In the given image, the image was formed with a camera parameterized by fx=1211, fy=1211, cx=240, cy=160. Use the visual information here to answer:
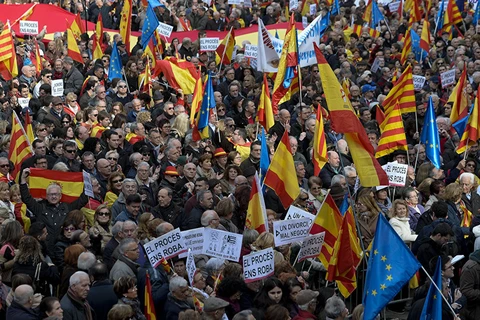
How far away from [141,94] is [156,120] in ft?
5.49

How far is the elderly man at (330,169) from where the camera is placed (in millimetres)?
17453

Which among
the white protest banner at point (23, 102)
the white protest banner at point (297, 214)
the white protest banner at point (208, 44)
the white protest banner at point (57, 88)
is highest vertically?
the white protest banner at point (297, 214)

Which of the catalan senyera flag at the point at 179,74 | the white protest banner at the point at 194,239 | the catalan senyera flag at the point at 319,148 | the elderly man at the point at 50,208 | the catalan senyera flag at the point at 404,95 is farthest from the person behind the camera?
the catalan senyera flag at the point at 179,74

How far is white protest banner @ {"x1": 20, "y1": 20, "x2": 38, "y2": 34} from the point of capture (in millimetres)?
24859

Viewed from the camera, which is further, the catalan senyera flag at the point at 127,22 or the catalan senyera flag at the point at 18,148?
the catalan senyera flag at the point at 127,22

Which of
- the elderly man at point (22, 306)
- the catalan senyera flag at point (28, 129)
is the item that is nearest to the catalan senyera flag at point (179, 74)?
the catalan senyera flag at point (28, 129)

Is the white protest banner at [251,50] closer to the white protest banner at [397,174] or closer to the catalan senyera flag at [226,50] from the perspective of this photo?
the catalan senyera flag at [226,50]

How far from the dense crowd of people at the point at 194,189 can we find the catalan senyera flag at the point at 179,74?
0.20 m

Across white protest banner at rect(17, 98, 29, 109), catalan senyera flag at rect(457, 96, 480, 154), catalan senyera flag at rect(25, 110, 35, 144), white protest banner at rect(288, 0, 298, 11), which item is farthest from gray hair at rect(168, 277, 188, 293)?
white protest banner at rect(288, 0, 298, 11)

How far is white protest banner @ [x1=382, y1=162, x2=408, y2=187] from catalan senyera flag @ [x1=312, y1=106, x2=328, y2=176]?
47.3 inches

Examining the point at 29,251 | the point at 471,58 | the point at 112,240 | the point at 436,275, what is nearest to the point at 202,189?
the point at 112,240

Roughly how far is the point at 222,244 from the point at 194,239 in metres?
0.30

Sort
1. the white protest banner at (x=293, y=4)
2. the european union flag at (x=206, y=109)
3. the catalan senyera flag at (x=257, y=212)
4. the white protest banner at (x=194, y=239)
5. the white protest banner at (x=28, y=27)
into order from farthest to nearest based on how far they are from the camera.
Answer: the white protest banner at (x=293, y=4) → the white protest banner at (x=28, y=27) → the european union flag at (x=206, y=109) → the catalan senyera flag at (x=257, y=212) → the white protest banner at (x=194, y=239)

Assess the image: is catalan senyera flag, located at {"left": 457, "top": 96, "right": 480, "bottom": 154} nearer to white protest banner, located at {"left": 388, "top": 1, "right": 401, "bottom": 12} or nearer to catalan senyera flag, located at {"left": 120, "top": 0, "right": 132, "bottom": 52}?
catalan senyera flag, located at {"left": 120, "top": 0, "right": 132, "bottom": 52}
